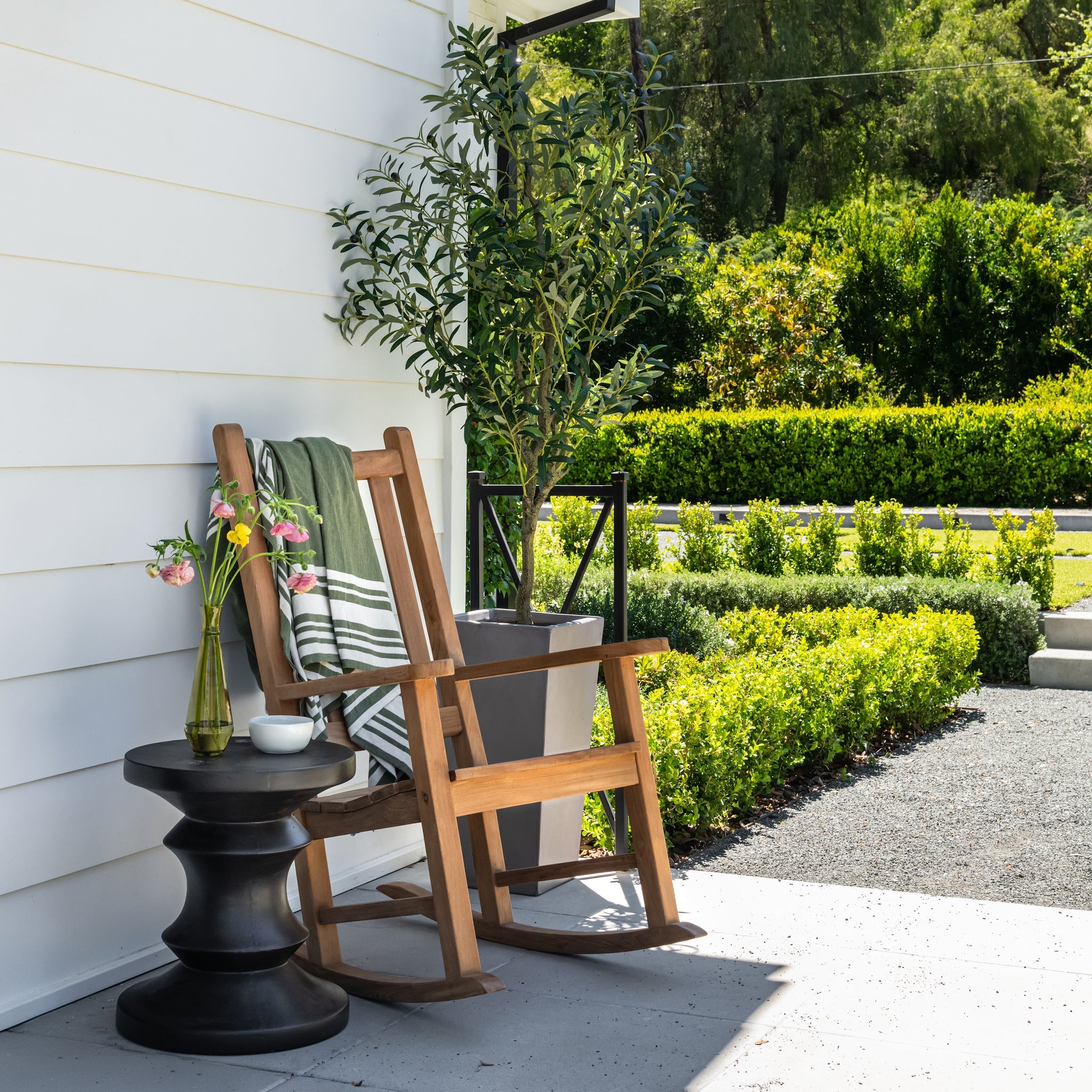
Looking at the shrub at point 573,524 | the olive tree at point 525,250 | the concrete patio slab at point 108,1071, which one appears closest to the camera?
the concrete patio slab at point 108,1071

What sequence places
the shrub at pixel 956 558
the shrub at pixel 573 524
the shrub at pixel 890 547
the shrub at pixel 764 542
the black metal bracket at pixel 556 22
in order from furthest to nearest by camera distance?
1. the shrub at pixel 573 524
2. the shrub at pixel 764 542
3. the shrub at pixel 890 547
4. the shrub at pixel 956 558
5. the black metal bracket at pixel 556 22

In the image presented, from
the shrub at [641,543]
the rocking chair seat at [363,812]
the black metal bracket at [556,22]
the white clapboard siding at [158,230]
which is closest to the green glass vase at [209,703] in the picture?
the rocking chair seat at [363,812]

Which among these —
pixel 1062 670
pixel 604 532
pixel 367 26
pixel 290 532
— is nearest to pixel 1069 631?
pixel 1062 670

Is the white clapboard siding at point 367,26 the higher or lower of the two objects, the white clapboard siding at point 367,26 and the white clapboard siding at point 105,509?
the higher

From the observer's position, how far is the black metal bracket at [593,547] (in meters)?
3.18

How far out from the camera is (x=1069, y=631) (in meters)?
6.01

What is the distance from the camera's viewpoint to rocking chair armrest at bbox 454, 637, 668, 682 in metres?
2.46

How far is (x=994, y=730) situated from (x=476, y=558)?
2.59 meters

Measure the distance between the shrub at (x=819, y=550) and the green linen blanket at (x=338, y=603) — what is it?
4.69 m

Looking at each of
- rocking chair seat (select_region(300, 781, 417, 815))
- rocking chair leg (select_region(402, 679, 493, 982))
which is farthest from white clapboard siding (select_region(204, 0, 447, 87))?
rocking chair seat (select_region(300, 781, 417, 815))

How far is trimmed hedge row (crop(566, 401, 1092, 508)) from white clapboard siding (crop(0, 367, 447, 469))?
7.84 m

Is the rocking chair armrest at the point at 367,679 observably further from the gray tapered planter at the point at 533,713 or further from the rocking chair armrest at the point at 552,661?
the gray tapered planter at the point at 533,713

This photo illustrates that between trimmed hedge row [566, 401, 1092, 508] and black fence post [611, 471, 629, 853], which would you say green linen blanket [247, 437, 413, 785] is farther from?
trimmed hedge row [566, 401, 1092, 508]

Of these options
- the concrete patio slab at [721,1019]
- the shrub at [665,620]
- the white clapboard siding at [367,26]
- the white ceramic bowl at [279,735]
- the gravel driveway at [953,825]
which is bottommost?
the gravel driveway at [953,825]
